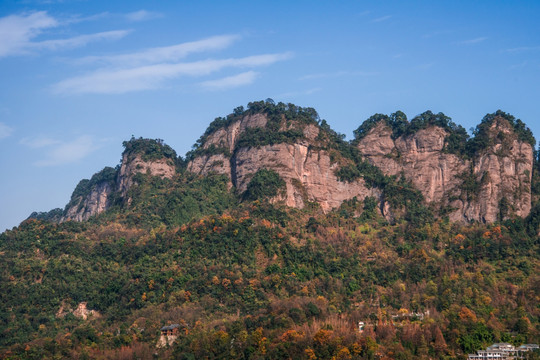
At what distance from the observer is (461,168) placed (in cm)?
9256

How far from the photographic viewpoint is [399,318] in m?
68.2

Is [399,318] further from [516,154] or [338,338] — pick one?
[516,154]

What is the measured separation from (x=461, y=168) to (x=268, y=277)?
89.8 ft

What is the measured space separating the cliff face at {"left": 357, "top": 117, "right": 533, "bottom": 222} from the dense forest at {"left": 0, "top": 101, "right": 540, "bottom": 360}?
144 cm

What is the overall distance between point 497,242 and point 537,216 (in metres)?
5.71

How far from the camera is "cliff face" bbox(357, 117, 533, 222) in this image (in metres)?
88.9

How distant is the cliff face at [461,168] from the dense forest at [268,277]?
1437 millimetres

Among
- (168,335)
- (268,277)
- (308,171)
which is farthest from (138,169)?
(168,335)

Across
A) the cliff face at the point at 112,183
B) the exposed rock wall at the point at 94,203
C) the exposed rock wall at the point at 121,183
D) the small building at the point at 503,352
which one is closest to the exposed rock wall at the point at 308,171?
the exposed rock wall at the point at 121,183

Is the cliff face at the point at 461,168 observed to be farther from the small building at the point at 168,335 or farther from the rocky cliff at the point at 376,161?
the small building at the point at 168,335

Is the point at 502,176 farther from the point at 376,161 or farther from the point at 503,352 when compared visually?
the point at 503,352

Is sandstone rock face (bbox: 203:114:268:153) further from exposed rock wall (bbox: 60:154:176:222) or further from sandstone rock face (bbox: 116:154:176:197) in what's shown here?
exposed rock wall (bbox: 60:154:176:222)

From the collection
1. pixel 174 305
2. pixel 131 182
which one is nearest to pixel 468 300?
pixel 174 305

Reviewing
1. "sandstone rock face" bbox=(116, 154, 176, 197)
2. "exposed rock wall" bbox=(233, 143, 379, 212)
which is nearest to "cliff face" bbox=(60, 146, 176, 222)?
"sandstone rock face" bbox=(116, 154, 176, 197)
